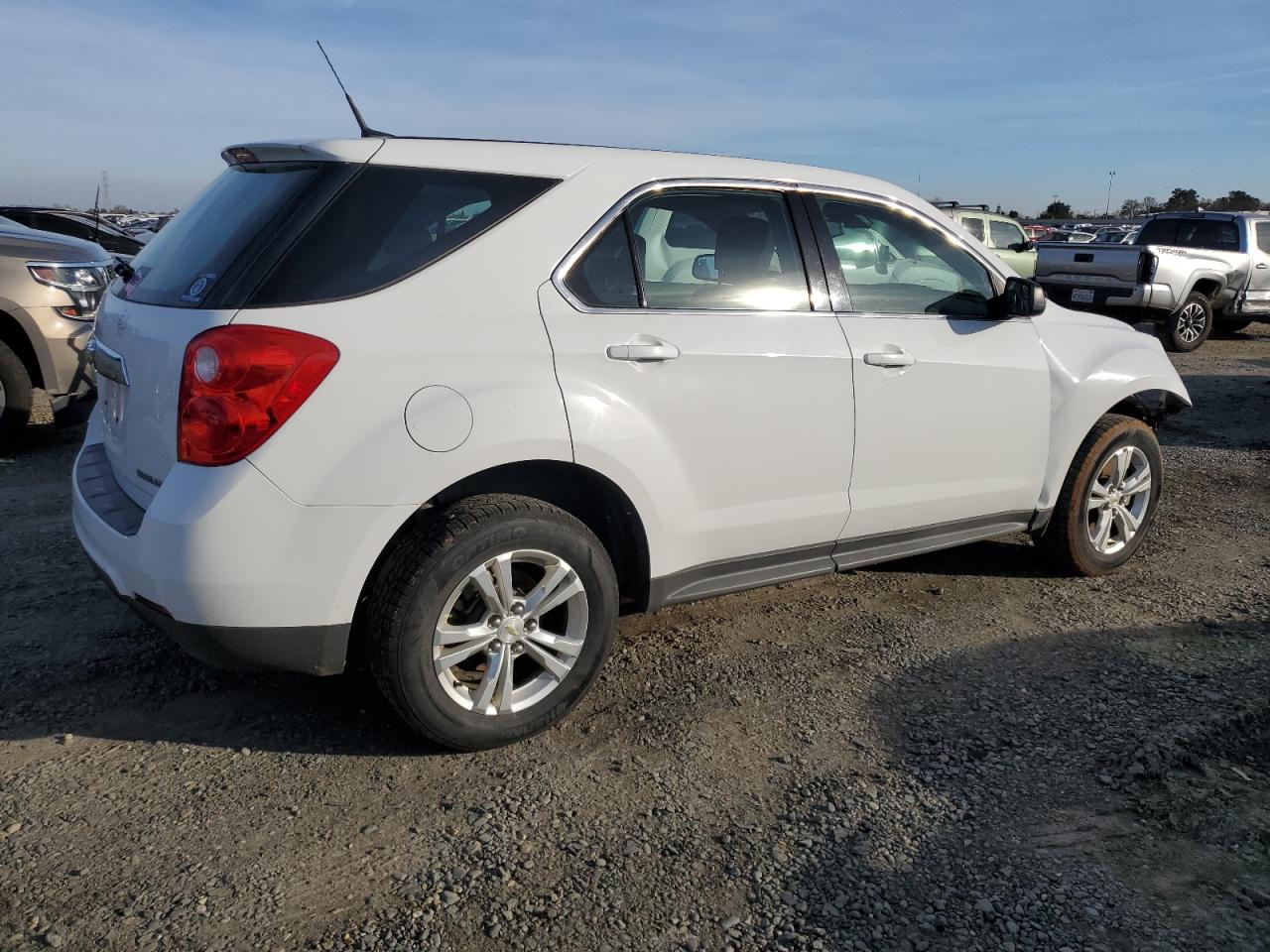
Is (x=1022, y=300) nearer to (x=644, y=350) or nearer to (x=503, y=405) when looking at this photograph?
(x=644, y=350)

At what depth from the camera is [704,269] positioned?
351 cm

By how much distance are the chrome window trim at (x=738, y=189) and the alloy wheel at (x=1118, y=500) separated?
3.36 feet

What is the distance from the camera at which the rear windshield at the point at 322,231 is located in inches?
110

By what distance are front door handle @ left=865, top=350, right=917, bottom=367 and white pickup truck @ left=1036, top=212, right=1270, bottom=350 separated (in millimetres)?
9793

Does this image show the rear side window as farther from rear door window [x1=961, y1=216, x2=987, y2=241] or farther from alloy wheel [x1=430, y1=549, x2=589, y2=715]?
alloy wheel [x1=430, y1=549, x2=589, y2=715]

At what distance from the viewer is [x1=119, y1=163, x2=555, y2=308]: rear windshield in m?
2.79

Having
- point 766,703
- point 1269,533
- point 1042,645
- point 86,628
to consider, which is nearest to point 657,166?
point 766,703

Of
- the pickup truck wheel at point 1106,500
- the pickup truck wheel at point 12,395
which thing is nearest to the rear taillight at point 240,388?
the pickup truck wheel at point 1106,500

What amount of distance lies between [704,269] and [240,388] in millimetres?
1587

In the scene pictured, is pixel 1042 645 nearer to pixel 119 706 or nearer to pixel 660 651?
pixel 660 651

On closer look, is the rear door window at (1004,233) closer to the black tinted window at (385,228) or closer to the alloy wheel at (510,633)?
the black tinted window at (385,228)

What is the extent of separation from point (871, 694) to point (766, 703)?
383 mm

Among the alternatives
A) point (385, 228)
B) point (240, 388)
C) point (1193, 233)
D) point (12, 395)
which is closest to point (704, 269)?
point (385, 228)

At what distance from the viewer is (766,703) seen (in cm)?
354
